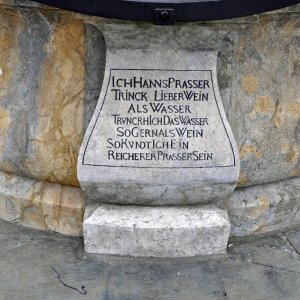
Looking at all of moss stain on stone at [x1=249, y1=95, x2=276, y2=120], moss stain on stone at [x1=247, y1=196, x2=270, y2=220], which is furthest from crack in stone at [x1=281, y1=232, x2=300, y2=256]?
moss stain on stone at [x1=249, y1=95, x2=276, y2=120]

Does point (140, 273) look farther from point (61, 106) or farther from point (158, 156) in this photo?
point (61, 106)

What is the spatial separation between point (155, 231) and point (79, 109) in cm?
65

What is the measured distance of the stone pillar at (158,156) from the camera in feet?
9.28

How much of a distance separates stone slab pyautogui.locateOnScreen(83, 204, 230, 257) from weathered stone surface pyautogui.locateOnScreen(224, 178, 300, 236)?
176 millimetres

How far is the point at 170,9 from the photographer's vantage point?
98.8 inches

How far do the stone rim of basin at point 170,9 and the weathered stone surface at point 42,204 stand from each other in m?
0.95

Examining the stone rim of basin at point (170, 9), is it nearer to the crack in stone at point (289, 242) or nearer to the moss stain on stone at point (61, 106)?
the moss stain on stone at point (61, 106)

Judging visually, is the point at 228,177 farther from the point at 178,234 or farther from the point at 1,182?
the point at 1,182

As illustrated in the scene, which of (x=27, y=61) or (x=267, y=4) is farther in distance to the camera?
(x=27, y=61)

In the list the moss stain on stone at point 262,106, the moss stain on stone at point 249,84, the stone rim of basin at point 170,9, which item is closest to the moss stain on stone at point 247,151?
the moss stain on stone at point 262,106

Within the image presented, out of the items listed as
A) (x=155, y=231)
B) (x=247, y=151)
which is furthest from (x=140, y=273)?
(x=247, y=151)

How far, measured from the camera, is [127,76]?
9.28ft

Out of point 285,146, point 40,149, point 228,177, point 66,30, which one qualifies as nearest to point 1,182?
point 40,149

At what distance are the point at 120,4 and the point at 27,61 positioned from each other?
653 millimetres
